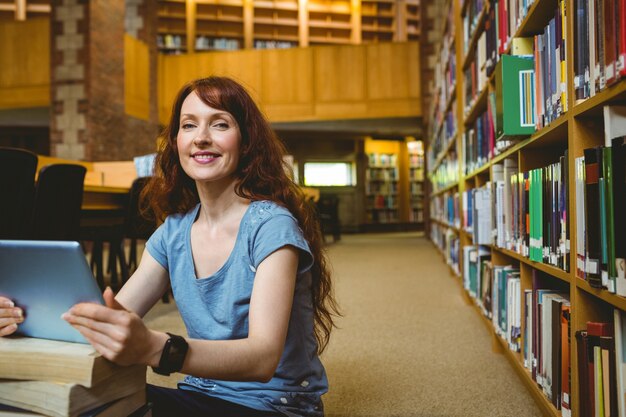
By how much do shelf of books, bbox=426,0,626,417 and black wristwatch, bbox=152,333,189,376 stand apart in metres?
A: 0.79

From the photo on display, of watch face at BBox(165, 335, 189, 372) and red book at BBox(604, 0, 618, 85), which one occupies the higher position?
red book at BBox(604, 0, 618, 85)

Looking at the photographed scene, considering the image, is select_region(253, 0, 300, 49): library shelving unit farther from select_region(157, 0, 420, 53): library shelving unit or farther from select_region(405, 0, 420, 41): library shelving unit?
select_region(405, 0, 420, 41): library shelving unit

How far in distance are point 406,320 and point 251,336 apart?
7.17 feet

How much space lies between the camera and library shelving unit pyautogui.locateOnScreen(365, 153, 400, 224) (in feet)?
40.7

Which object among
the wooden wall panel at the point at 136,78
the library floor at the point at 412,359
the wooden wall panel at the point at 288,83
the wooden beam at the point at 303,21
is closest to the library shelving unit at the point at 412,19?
the wooden beam at the point at 303,21

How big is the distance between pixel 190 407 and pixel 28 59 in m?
8.68

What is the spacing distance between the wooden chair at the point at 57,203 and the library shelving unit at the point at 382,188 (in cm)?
981

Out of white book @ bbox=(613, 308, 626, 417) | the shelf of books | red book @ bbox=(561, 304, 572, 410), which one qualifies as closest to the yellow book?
the shelf of books

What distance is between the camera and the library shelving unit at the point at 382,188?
12.4 meters

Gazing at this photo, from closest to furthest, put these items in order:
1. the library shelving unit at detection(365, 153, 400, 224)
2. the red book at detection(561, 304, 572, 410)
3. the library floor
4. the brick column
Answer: the red book at detection(561, 304, 572, 410), the library floor, the brick column, the library shelving unit at detection(365, 153, 400, 224)

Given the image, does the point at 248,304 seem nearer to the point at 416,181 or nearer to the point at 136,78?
the point at 136,78

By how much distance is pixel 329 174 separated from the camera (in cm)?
1220

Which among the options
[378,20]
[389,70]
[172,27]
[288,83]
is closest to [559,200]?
[389,70]

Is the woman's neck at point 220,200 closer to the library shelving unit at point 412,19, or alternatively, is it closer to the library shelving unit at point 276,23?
the library shelving unit at point 276,23
